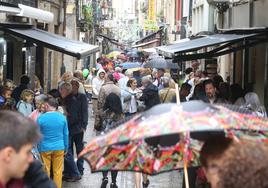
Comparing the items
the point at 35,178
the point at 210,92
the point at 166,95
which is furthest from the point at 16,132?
the point at 166,95

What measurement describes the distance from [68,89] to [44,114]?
2114 millimetres

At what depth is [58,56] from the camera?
2864 cm

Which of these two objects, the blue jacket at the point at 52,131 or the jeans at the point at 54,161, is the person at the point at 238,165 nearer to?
the blue jacket at the point at 52,131

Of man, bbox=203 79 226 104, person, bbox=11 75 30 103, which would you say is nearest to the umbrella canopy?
Result: man, bbox=203 79 226 104

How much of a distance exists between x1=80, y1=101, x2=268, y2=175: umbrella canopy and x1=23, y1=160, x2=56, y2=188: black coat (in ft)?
1.04

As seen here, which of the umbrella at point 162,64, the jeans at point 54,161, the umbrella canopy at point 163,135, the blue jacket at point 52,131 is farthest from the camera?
the umbrella at point 162,64

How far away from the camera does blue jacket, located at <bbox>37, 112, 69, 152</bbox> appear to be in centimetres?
959

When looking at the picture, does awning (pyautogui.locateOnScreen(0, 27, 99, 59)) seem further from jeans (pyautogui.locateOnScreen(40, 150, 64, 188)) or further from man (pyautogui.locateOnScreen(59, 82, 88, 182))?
jeans (pyautogui.locateOnScreen(40, 150, 64, 188))

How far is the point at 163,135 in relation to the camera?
4105 mm

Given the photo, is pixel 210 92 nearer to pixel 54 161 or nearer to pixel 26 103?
pixel 54 161

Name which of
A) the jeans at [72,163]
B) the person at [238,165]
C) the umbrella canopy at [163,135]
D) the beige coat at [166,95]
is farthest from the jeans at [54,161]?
the person at [238,165]

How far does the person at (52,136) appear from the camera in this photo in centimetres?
960

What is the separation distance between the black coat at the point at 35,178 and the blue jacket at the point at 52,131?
Answer: 232 inches

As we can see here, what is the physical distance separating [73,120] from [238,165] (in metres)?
8.96
